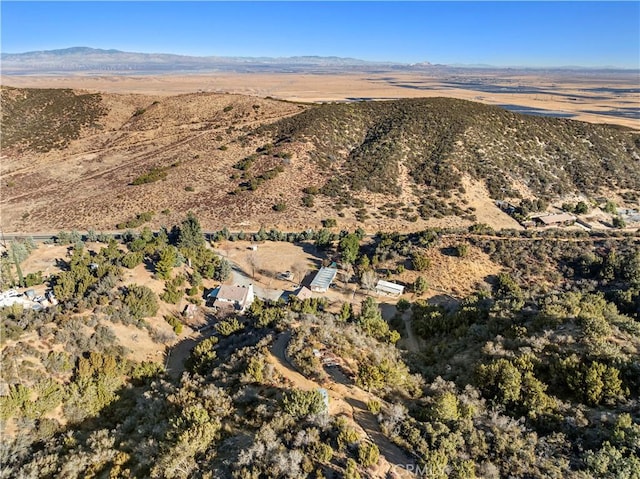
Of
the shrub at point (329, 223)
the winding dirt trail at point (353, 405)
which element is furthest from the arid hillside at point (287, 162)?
the winding dirt trail at point (353, 405)

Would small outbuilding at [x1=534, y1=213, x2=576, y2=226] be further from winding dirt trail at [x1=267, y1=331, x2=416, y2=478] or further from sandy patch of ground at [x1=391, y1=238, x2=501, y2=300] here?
winding dirt trail at [x1=267, y1=331, x2=416, y2=478]


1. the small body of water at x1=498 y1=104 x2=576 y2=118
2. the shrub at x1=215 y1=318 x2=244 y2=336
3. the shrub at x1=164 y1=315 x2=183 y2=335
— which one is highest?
the small body of water at x1=498 y1=104 x2=576 y2=118

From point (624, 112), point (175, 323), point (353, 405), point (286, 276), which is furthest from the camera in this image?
point (624, 112)

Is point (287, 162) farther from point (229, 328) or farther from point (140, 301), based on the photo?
point (229, 328)

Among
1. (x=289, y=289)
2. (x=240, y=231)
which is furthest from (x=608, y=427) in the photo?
(x=240, y=231)

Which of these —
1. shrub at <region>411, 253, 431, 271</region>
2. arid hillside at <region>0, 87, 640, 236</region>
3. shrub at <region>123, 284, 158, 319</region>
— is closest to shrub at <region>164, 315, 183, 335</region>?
shrub at <region>123, 284, 158, 319</region>

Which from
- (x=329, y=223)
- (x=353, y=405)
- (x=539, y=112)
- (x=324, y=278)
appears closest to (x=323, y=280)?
(x=324, y=278)

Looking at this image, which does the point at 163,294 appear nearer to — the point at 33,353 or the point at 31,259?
the point at 33,353
